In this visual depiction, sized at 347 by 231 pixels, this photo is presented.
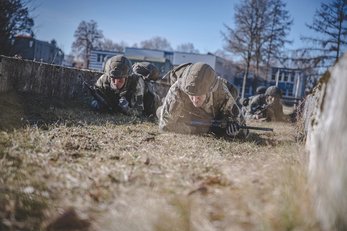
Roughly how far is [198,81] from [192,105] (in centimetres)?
79

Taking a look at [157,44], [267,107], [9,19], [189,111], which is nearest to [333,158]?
[189,111]

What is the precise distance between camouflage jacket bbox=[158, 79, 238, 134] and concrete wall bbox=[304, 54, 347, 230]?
3.65 m

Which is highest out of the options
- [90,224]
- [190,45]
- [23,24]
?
[190,45]

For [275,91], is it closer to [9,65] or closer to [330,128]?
[9,65]

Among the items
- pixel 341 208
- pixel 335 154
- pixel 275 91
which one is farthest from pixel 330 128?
pixel 275 91

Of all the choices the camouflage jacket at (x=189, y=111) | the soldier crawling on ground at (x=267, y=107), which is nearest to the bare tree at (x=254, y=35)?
the soldier crawling on ground at (x=267, y=107)

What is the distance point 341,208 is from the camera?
147 cm

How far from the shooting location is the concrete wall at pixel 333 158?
4.91ft

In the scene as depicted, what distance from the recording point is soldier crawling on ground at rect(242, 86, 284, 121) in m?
13.5

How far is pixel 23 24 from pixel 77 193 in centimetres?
1818

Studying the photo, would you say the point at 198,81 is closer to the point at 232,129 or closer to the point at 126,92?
the point at 232,129

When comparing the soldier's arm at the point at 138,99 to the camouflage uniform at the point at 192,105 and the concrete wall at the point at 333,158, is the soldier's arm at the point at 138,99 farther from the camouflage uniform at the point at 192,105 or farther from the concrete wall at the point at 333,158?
the concrete wall at the point at 333,158

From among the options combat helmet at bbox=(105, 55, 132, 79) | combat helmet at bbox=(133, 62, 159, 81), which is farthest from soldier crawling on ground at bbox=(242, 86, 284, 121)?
combat helmet at bbox=(105, 55, 132, 79)

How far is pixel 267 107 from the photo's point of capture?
1356cm
